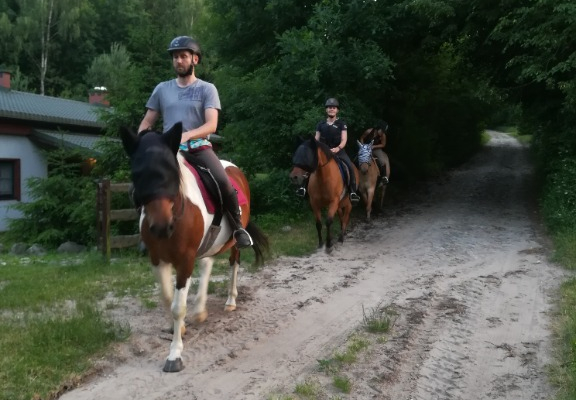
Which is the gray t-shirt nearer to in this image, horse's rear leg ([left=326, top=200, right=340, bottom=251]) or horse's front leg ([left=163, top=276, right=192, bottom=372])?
horse's front leg ([left=163, top=276, right=192, bottom=372])

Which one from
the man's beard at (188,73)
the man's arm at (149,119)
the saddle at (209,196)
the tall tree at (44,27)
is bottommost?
the saddle at (209,196)

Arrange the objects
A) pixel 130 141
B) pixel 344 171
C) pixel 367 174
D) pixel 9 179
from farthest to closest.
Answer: pixel 9 179 → pixel 367 174 → pixel 344 171 → pixel 130 141

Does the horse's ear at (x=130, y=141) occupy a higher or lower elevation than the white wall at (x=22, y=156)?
higher

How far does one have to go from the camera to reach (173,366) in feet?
15.9

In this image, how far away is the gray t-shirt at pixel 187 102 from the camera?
5.42 metres

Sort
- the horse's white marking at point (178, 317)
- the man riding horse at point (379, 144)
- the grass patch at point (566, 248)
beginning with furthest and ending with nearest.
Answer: the man riding horse at point (379, 144)
the grass patch at point (566, 248)
the horse's white marking at point (178, 317)

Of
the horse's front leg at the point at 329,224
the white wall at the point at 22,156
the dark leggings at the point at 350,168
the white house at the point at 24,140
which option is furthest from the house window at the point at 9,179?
the horse's front leg at the point at 329,224

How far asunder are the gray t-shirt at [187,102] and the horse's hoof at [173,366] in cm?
218

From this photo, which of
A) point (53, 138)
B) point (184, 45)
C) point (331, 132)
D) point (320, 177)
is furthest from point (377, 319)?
point (53, 138)

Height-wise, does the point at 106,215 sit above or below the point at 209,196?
below

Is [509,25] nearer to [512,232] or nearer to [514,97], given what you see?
[514,97]

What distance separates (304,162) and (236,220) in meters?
4.21

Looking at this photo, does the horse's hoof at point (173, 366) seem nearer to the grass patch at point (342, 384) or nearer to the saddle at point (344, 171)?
the grass patch at point (342, 384)

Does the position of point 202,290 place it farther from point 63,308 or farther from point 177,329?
point 63,308
